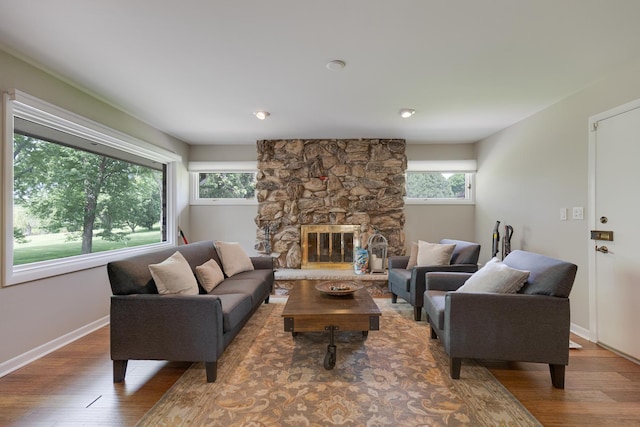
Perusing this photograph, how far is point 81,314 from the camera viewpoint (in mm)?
2898

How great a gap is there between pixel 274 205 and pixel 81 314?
2.80 meters

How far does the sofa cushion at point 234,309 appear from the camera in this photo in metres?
2.18

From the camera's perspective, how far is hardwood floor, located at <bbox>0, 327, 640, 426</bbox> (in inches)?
68.5

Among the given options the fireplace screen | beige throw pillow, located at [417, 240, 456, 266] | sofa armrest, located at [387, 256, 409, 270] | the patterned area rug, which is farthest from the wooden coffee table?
the fireplace screen

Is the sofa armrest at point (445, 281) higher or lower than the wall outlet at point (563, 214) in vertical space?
lower

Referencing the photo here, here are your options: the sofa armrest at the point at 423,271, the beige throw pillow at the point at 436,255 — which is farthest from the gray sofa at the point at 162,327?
the beige throw pillow at the point at 436,255

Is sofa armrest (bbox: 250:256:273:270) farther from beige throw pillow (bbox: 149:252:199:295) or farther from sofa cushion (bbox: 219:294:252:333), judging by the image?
beige throw pillow (bbox: 149:252:199:295)

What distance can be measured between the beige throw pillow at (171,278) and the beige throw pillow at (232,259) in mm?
994

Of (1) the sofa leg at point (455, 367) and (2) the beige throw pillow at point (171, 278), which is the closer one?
(1) the sofa leg at point (455, 367)

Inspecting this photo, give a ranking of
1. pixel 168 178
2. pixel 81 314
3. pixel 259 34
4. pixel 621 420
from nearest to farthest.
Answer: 1. pixel 621 420
2. pixel 259 34
3. pixel 81 314
4. pixel 168 178

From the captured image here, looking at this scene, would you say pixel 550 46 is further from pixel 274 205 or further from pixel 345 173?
pixel 274 205

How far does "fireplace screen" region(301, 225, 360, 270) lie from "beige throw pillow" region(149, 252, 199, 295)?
8.63 ft

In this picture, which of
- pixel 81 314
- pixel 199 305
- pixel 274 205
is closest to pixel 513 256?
pixel 199 305

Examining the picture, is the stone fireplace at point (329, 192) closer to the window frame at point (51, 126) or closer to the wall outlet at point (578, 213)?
the window frame at point (51, 126)
